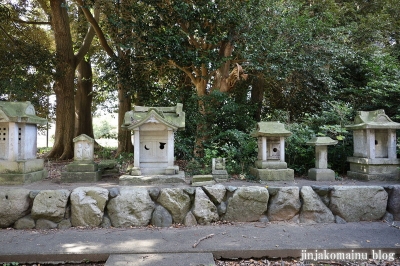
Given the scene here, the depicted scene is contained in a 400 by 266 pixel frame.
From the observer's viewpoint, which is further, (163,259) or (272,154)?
(272,154)

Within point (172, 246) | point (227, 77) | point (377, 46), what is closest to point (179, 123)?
point (172, 246)

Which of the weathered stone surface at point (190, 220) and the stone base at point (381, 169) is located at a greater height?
Result: the stone base at point (381, 169)

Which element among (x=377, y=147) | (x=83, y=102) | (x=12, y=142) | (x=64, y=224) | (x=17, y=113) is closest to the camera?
(x=64, y=224)

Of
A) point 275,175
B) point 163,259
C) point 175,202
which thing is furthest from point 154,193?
point 275,175

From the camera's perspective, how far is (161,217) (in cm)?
604

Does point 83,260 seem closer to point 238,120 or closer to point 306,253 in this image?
point 306,253

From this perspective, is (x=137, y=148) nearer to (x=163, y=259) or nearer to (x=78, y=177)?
(x=78, y=177)

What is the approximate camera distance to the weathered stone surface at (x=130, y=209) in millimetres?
5945

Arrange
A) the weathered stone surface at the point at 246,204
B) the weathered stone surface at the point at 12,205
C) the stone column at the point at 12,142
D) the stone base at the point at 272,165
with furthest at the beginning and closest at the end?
the stone base at the point at 272,165
the stone column at the point at 12,142
the weathered stone surface at the point at 246,204
the weathered stone surface at the point at 12,205

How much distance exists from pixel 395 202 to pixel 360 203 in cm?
89

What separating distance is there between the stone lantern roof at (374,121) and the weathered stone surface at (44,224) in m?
8.41

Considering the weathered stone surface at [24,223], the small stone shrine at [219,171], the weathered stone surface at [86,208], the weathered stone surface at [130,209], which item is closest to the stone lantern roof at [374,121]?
the small stone shrine at [219,171]

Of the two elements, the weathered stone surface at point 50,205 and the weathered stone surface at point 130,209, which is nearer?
the weathered stone surface at point 50,205

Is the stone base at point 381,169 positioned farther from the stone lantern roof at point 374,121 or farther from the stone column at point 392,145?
the stone lantern roof at point 374,121
